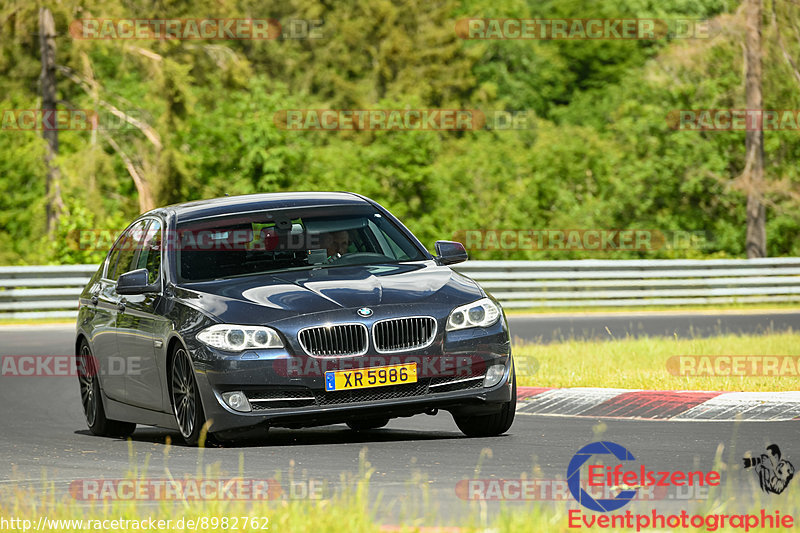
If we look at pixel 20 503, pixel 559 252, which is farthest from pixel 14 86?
pixel 20 503

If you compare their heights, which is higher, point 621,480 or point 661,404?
point 621,480

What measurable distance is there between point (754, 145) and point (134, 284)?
2909cm

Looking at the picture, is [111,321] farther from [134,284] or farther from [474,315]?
[474,315]

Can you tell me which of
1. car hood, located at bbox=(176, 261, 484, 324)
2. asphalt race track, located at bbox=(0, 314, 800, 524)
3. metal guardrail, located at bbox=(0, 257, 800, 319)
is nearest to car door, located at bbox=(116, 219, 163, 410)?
asphalt race track, located at bbox=(0, 314, 800, 524)

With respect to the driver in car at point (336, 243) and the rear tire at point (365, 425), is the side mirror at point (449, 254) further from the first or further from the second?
the rear tire at point (365, 425)

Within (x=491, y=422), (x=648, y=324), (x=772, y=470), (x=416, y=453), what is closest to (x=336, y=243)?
(x=491, y=422)

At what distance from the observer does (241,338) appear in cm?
918

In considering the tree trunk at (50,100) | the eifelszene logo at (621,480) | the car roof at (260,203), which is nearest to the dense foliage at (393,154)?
the tree trunk at (50,100)

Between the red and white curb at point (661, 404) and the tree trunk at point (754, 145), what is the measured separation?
24.9 meters

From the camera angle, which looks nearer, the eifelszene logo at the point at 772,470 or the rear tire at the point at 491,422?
the eifelszene logo at the point at 772,470

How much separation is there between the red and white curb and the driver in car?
92.9 inches

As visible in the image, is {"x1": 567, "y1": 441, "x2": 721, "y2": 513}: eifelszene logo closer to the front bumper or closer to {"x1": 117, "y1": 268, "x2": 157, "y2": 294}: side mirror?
the front bumper

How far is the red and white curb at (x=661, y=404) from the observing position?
1100 cm

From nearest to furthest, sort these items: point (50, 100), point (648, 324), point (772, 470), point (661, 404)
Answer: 1. point (772, 470)
2. point (661, 404)
3. point (648, 324)
4. point (50, 100)
